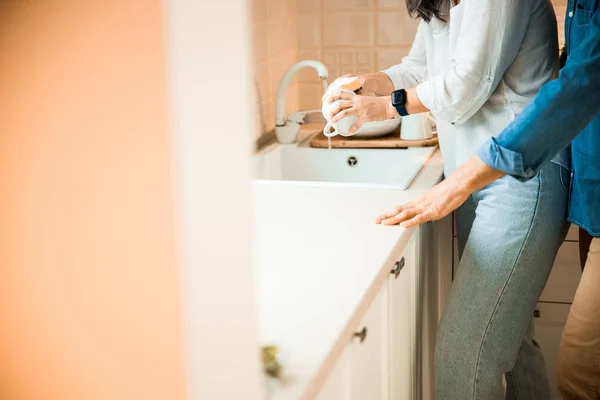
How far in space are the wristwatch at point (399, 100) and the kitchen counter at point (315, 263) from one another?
21 centimetres

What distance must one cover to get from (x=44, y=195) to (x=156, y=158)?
0.08 m

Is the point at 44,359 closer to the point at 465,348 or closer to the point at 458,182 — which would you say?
the point at 458,182

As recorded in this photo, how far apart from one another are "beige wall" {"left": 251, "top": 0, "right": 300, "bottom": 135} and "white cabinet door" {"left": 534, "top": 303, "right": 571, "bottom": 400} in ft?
3.44

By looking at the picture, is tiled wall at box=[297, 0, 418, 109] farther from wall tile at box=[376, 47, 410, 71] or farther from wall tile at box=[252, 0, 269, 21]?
wall tile at box=[252, 0, 269, 21]

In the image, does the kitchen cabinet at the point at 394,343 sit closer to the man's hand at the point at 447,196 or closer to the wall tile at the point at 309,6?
the man's hand at the point at 447,196

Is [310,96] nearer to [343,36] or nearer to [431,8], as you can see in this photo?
[343,36]

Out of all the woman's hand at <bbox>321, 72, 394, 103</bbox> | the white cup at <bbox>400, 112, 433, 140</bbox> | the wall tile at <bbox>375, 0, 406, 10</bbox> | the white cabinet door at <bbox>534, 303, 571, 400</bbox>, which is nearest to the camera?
the woman's hand at <bbox>321, 72, 394, 103</bbox>

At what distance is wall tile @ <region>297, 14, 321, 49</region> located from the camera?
267 cm

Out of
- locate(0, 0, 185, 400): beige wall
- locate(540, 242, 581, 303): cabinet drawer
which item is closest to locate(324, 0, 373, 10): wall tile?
locate(540, 242, 581, 303): cabinet drawer

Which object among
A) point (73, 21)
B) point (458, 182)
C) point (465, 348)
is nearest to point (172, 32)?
point (73, 21)

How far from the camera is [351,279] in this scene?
1.24 m

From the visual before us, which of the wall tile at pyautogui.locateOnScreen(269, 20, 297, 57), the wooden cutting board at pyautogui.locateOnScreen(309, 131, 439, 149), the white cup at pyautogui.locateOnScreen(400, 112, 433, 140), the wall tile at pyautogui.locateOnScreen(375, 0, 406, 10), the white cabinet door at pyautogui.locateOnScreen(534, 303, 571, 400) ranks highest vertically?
the wall tile at pyautogui.locateOnScreen(375, 0, 406, 10)

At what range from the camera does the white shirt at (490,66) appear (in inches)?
57.6

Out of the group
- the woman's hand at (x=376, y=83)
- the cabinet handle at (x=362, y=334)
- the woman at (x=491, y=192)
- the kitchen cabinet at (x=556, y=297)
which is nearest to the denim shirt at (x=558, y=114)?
the woman at (x=491, y=192)
